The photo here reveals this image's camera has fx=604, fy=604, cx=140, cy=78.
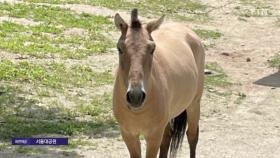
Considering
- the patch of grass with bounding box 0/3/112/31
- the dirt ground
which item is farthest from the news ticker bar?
the patch of grass with bounding box 0/3/112/31

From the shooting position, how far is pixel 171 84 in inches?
209

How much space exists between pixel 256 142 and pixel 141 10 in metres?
8.85

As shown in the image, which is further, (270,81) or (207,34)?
(207,34)

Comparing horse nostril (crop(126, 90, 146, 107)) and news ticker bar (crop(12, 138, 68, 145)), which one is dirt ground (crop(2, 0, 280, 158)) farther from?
horse nostril (crop(126, 90, 146, 107))

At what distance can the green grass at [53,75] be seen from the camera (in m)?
9.03

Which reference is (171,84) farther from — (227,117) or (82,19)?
→ (82,19)

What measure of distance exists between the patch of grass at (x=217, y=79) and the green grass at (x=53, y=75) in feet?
5.40

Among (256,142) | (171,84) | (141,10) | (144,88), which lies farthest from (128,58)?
(141,10)

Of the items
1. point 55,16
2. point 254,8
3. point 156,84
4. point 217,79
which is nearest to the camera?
point 156,84

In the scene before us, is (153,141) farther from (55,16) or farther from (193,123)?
(55,16)

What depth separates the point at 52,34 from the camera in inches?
482

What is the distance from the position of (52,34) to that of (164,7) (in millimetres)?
5194

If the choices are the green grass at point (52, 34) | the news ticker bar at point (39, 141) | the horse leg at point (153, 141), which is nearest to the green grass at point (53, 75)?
the green grass at point (52, 34)

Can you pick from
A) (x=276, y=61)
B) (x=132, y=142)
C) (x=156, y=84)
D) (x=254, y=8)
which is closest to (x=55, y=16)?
(x=276, y=61)
